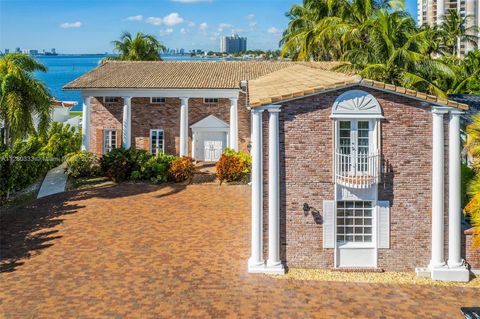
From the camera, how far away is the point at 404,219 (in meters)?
13.9

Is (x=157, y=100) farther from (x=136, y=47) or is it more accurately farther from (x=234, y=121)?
(x=136, y=47)

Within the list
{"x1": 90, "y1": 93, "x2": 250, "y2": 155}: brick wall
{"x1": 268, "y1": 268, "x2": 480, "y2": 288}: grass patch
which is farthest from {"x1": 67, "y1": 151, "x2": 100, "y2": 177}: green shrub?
{"x1": 268, "y1": 268, "x2": 480, "y2": 288}: grass patch

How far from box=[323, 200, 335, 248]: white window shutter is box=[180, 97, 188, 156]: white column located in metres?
17.4

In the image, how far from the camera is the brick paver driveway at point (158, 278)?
11.6m

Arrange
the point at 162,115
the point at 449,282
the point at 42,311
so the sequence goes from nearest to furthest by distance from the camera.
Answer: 1. the point at 42,311
2. the point at 449,282
3. the point at 162,115

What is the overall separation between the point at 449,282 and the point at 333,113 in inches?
228

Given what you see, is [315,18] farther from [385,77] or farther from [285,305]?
[285,305]

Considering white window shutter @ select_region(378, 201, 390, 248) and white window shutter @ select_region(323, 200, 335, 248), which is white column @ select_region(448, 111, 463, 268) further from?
white window shutter @ select_region(323, 200, 335, 248)

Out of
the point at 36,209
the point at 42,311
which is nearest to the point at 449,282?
the point at 42,311

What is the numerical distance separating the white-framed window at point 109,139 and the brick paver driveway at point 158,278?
11977 mm

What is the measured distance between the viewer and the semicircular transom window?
13641 mm

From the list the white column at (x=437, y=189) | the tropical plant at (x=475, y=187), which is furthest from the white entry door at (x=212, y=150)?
the tropical plant at (x=475, y=187)

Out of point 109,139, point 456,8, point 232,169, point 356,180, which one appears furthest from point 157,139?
point 456,8

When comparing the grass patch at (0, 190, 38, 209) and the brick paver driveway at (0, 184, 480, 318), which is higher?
the grass patch at (0, 190, 38, 209)
